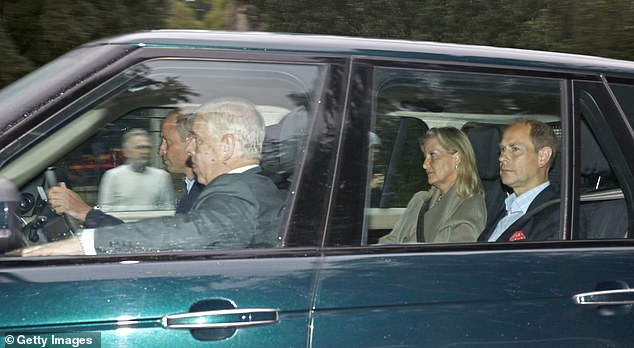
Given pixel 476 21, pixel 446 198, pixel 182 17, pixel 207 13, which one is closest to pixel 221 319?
pixel 446 198

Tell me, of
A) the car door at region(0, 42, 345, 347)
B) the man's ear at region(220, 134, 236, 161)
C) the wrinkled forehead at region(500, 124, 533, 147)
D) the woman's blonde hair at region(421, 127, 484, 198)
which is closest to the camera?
the car door at region(0, 42, 345, 347)

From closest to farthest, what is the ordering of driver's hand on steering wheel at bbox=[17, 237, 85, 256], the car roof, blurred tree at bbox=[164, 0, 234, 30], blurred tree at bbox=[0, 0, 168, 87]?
driver's hand on steering wheel at bbox=[17, 237, 85, 256] < the car roof < blurred tree at bbox=[0, 0, 168, 87] < blurred tree at bbox=[164, 0, 234, 30]

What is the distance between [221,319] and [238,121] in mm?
647

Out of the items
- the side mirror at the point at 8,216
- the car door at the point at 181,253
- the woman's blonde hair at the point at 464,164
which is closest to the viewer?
the side mirror at the point at 8,216

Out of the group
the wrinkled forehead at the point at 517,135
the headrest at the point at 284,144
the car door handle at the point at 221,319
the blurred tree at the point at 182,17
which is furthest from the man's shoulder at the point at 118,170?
the blurred tree at the point at 182,17

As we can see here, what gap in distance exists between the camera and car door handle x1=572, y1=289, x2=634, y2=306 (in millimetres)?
2846

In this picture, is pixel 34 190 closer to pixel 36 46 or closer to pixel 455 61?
pixel 455 61

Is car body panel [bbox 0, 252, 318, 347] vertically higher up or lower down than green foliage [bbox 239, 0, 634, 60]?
lower down

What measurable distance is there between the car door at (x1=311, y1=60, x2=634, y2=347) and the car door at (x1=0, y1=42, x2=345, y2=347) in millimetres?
92

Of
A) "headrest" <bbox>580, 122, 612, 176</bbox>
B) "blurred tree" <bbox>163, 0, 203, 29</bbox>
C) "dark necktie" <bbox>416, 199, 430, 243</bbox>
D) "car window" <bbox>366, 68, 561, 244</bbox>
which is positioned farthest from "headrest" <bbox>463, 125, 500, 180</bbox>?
"blurred tree" <bbox>163, 0, 203, 29</bbox>

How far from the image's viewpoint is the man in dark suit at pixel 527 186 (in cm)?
312

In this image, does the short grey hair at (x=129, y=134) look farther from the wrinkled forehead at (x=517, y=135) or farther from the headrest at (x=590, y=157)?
the headrest at (x=590, y=157)

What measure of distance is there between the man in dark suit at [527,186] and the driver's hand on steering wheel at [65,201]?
129 cm

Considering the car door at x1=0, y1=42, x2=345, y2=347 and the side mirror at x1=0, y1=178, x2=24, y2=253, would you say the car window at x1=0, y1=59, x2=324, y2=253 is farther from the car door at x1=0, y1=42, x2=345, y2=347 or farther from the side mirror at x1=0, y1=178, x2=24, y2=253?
the side mirror at x1=0, y1=178, x2=24, y2=253
